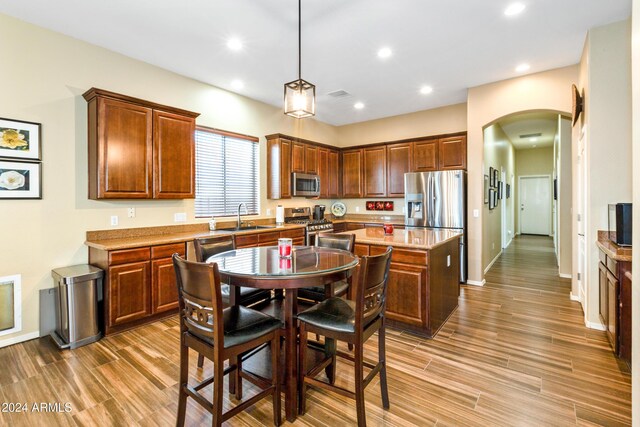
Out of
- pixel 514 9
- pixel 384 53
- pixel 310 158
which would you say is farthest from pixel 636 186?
pixel 310 158

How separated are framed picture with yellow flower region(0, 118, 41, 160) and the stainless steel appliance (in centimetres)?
358

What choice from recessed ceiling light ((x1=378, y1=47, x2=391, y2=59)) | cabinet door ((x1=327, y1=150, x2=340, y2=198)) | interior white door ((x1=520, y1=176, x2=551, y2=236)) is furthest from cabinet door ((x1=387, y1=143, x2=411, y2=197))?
interior white door ((x1=520, y1=176, x2=551, y2=236))

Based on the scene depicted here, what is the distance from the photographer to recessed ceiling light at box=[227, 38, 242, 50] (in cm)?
336

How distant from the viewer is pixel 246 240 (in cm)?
421

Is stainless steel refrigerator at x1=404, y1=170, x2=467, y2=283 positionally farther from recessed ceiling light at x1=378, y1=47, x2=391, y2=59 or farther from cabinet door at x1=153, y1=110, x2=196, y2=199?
cabinet door at x1=153, y1=110, x2=196, y2=199

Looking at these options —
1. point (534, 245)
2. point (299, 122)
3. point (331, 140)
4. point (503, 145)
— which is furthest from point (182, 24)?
point (534, 245)

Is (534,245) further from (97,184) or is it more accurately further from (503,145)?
(97,184)

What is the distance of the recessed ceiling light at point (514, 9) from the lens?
9.14 ft

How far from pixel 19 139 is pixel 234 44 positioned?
229cm

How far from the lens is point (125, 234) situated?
12.0ft

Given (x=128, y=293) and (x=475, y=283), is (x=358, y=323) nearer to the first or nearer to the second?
(x=128, y=293)

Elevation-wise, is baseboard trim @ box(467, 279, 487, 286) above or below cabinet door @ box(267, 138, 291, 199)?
below

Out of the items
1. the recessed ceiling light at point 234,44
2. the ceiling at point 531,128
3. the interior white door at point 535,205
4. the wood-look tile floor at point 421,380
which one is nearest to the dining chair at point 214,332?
the wood-look tile floor at point 421,380

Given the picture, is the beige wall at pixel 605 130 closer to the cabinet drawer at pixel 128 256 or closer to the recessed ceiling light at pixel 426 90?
the recessed ceiling light at pixel 426 90
